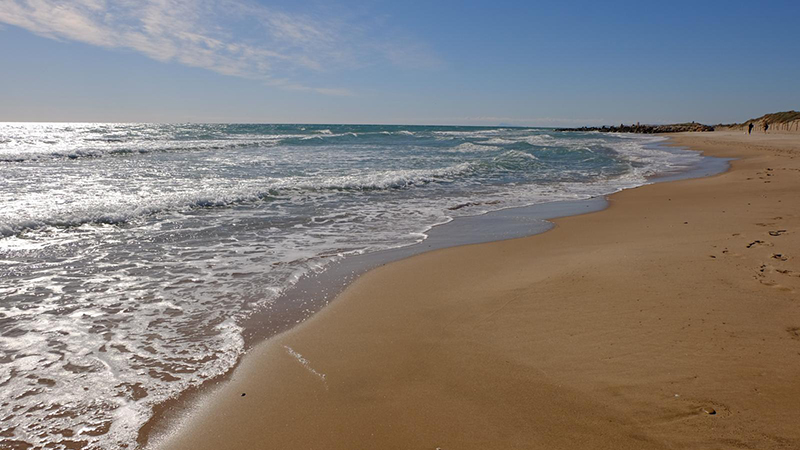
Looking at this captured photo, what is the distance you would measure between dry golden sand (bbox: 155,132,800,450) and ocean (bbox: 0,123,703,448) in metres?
0.62

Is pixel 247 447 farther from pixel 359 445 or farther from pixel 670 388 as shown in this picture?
pixel 670 388

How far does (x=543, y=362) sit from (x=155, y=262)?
493 centimetres

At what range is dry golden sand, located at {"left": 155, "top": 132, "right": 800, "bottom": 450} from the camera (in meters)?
2.42

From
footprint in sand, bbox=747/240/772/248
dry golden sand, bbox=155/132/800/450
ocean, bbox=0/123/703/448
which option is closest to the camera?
dry golden sand, bbox=155/132/800/450

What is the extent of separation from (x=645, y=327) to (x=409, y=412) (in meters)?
1.95

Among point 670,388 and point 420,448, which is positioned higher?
point 670,388

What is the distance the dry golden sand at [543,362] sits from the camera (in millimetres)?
2418

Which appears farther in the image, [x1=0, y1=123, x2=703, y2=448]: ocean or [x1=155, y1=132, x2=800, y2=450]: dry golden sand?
[x1=0, y1=123, x2=703, y2=448]: ocean

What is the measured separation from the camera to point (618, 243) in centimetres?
625

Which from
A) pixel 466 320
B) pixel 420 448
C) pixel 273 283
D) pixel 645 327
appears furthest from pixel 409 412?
pixel 273 283

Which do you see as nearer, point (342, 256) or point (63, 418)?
point (63, 418)

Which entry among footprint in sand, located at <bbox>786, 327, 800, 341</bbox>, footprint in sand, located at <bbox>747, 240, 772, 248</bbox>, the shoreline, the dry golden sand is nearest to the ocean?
the shoreline

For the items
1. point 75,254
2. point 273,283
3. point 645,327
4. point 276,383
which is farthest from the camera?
point 75,254

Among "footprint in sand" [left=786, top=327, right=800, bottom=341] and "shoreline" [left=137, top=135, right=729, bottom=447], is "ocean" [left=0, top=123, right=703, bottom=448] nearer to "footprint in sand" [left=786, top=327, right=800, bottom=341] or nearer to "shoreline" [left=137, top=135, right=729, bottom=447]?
"shoreline" [left=137, top=135, right=729, bottom=447]
